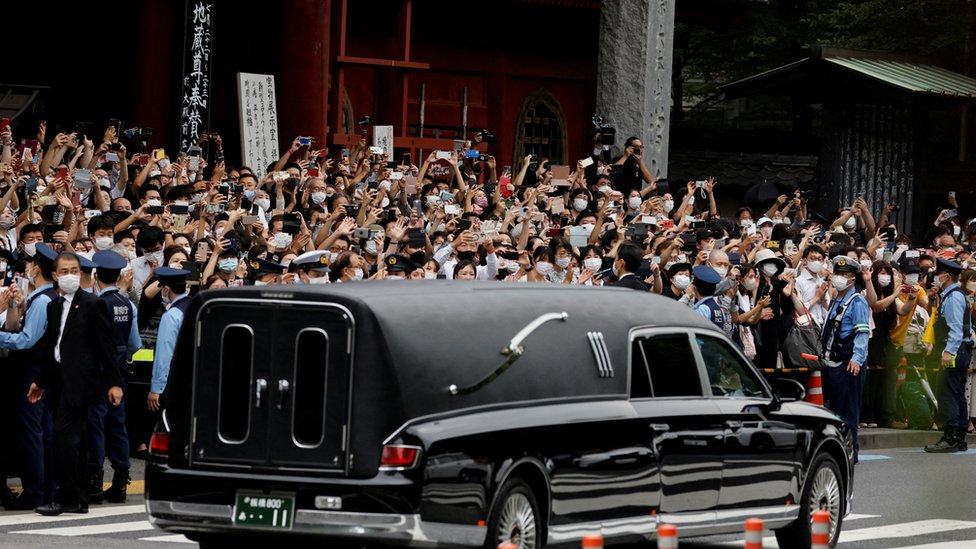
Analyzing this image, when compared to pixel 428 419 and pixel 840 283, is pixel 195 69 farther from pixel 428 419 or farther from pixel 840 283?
pixel 428 419

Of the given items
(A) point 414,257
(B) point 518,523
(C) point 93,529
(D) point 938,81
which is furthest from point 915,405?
(D) point 938,81

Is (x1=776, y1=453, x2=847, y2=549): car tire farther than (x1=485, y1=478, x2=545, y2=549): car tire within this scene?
Yes

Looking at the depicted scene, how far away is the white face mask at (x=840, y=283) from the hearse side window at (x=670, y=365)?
7.11 meters

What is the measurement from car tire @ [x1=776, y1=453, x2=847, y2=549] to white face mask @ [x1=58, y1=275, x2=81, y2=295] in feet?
16.0

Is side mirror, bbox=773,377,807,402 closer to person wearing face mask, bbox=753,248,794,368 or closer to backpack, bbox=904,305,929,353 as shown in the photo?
person wearing face mask, bbox=753,248,794,368

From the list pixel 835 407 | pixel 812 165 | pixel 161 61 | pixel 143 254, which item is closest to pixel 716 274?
pixel 835 407

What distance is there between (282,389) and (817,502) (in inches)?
156

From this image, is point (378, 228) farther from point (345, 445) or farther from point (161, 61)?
point (161, 61)

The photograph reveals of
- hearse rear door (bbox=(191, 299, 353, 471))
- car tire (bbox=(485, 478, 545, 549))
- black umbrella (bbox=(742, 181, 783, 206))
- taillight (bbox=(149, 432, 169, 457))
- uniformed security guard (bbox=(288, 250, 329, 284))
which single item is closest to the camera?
hearse rear door (bbox=(191, 299, 353, 471))

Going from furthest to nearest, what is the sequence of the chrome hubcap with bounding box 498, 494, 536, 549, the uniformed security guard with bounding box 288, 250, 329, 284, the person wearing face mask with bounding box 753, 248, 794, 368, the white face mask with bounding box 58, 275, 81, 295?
the person wearing face mask with bounding box 753, 248, 794, 368
the uniformed security guard with bounding box 288, 250, 329, 284
the white face mask with bounding box 58, 275, 81, 295
the chrome hubcap with bounding box 498, 494, 536, 549

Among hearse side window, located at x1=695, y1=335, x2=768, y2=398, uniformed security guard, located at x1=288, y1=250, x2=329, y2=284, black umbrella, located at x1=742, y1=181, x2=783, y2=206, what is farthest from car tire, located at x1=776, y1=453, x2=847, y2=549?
black umbrella, located at x1=742, y1=181, x2=783, y2=206

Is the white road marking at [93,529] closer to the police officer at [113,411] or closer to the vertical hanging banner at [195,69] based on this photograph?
the police officer at [113,411]

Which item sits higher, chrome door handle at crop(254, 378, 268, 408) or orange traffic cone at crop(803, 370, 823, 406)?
chrome door handle at crop(254, 378, 268, 408)

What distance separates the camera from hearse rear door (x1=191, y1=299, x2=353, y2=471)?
7242 millimetres
